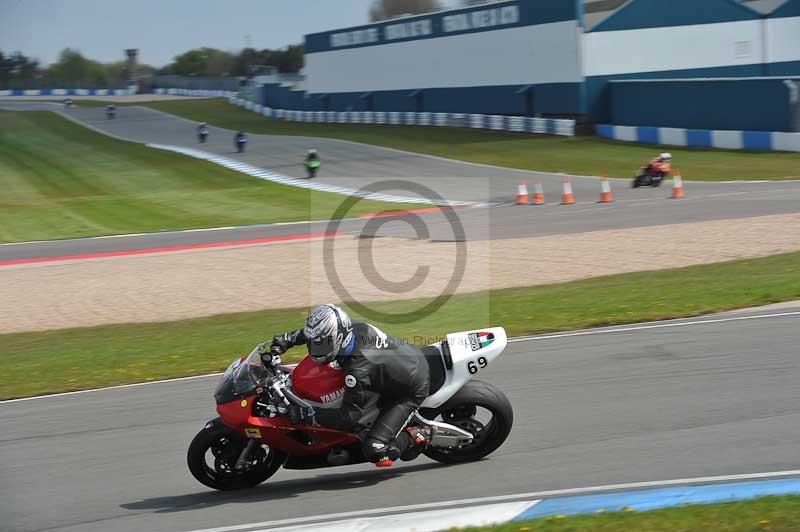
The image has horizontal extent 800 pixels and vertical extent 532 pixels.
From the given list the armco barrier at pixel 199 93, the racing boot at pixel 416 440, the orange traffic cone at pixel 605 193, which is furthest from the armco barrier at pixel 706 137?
the armco barrier at pixel 199 93

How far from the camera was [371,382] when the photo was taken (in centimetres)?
789

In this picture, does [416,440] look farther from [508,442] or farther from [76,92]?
[76,92]

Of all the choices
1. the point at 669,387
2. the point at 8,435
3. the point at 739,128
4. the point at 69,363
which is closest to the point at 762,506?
the point at 669,387

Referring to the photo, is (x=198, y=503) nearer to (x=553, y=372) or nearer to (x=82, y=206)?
(x=553, y=372)

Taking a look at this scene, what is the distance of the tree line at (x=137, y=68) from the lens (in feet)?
434

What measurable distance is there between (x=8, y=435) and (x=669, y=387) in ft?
23.5

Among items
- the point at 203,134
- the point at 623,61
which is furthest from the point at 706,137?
the point at 203,134

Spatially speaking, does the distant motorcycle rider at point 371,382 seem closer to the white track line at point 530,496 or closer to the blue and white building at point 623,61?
the white track line at point 530,496

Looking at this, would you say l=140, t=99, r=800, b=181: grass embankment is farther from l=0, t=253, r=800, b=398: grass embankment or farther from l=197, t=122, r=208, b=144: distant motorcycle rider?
l=0, t=253, r=800, b=398: grass embankment

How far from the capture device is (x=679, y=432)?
8.48 metres

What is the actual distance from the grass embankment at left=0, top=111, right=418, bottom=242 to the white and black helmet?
2604 centimetres

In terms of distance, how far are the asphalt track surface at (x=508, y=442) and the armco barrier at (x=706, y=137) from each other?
3030cm

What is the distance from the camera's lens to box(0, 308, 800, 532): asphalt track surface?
7.58 meters

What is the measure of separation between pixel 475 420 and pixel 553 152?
39.7 meters
